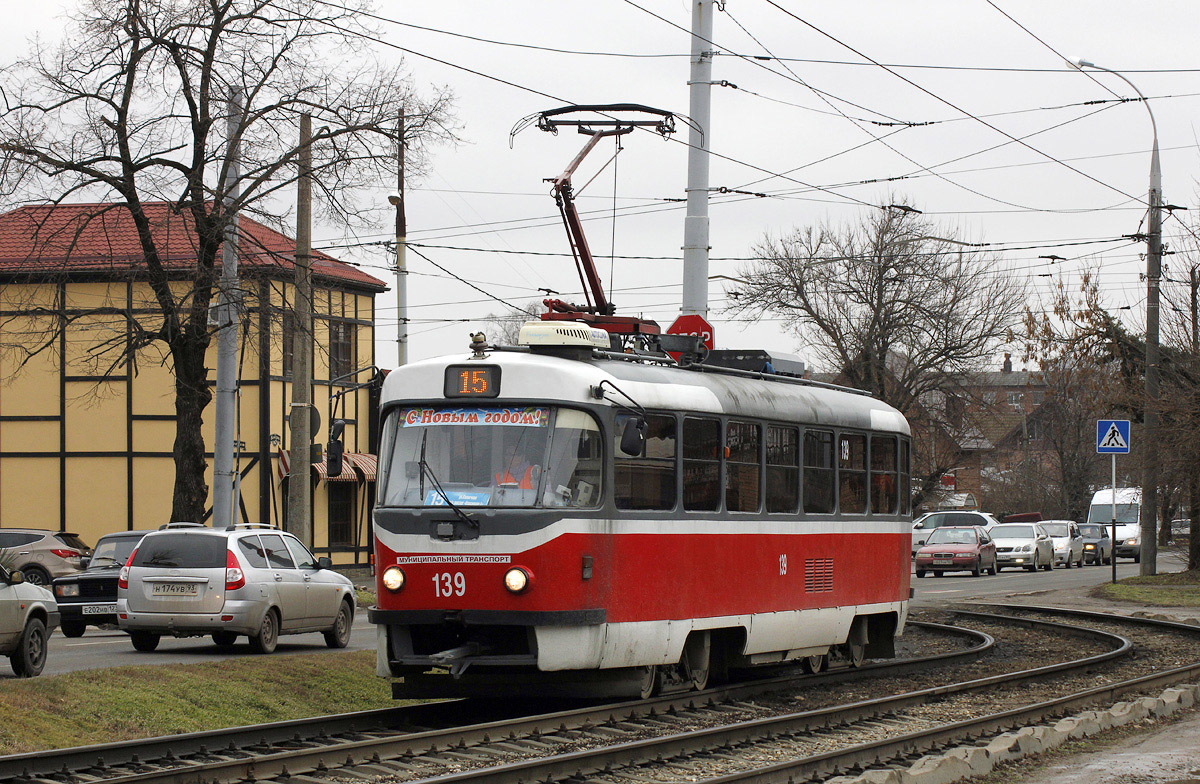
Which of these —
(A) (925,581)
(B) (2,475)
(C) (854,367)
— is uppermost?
(C) (854,367)

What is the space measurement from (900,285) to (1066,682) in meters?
39.5

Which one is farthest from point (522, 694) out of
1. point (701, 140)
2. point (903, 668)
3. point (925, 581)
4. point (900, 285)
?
point (900, 285)

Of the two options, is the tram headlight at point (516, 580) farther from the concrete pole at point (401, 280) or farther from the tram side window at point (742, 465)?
the concrete pole at point (401, 280)

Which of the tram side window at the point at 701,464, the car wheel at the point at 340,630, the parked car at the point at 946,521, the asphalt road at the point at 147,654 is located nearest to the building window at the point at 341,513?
the parked car at the point at 946,521

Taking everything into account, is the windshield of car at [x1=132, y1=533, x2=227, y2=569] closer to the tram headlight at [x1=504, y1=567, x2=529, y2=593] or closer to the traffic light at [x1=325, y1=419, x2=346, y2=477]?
the traffic light at [x1=325, y1=419, x2=346, y2=477]

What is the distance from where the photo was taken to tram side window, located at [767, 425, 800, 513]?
14.5 m

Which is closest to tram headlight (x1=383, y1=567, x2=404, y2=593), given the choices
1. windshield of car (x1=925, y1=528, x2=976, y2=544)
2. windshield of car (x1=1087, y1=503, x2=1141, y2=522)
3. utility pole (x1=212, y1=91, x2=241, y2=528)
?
utility pole (x1=212, y1=91, x2=241, y2=528)

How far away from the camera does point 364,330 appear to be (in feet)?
142

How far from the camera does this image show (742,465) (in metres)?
14.0

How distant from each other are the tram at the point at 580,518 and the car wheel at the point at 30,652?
13.8ft

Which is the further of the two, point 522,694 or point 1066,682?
point 1066,682

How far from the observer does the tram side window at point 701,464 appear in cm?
1313

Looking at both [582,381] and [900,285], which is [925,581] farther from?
[582,381]

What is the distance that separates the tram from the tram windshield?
0.04ft
